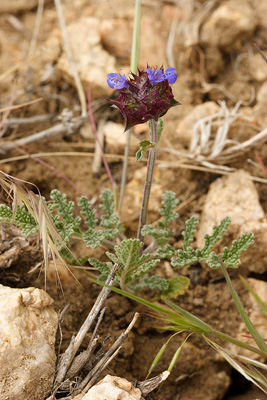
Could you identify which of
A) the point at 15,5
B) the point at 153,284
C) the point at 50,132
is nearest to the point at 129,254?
the point at 153,284

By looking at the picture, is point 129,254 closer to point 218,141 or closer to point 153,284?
point 153,284

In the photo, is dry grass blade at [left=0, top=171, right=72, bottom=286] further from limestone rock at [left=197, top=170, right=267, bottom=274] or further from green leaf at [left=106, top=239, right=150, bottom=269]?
limestone rock at [left=197, top=170, right=267, bottom=274]

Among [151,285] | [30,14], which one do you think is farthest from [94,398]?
[30,14]

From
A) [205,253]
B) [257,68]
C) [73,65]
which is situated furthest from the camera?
[257,68]

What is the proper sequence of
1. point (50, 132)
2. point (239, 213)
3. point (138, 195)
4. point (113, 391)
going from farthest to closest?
point (50, 132)
point (138, 195)
point (239, 213)
point (113, 391)

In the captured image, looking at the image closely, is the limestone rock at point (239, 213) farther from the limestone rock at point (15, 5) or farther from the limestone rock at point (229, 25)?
the limestone rock at point (15, 5)

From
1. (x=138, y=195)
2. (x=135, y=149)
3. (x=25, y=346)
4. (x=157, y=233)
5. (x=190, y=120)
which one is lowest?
(x=25, y=346)
